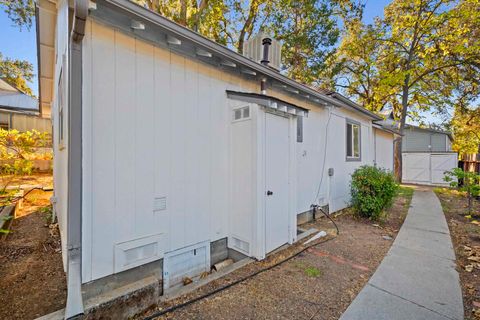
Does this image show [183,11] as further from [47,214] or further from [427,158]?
[427,158]

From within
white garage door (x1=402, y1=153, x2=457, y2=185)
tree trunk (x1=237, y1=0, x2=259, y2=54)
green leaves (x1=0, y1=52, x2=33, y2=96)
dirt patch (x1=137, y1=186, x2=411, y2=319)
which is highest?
green leaves (x1=0, y1=52, x2=33, y2=96)

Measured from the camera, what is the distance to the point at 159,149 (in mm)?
2920

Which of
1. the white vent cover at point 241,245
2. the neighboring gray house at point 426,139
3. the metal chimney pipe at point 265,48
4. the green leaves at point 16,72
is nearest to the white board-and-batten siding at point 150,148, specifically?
the white vent cover at point 241,245

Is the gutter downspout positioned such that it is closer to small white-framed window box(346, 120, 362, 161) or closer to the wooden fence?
small white-framed window box(346, 120, 362, 161)

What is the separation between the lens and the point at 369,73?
16266 mm

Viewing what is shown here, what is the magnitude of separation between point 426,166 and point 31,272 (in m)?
18.3

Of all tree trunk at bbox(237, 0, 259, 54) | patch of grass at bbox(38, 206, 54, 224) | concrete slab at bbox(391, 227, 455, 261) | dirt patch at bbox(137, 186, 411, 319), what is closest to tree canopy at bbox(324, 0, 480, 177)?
tree trunk at bbox(237, 0, 259, 54)

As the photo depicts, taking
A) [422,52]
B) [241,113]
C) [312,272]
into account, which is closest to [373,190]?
[312,272]

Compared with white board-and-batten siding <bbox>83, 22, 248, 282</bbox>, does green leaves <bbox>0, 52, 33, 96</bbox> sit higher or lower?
higher

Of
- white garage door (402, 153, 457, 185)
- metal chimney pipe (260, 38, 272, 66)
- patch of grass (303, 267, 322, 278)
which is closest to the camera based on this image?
patch of grass (303, 267, 322, 278)

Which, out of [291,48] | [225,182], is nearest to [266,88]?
[225,182]

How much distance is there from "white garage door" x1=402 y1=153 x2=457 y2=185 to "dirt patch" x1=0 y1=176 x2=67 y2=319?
57.4 ft

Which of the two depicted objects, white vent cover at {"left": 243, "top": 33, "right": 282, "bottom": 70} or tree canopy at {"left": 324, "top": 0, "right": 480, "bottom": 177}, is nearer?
white vent cover at {"left": 243, "top": 33, "right": 282, "bottom": 70}

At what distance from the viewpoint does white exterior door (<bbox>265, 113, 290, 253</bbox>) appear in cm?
364
